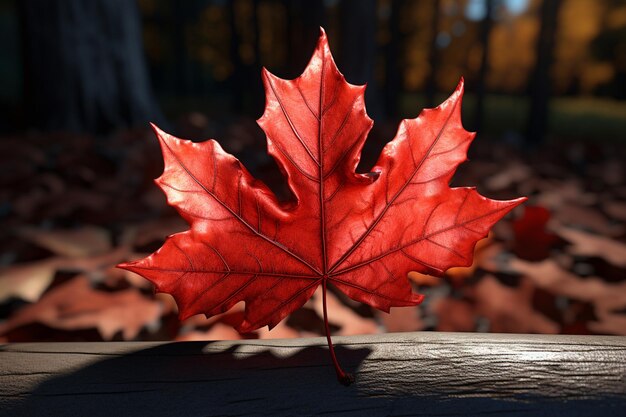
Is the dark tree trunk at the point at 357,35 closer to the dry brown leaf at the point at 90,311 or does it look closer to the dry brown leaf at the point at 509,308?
the dry brown leaf at the point at 509,308

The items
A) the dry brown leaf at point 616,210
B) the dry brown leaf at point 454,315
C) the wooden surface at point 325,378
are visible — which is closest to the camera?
the wooden surface at point 325,378

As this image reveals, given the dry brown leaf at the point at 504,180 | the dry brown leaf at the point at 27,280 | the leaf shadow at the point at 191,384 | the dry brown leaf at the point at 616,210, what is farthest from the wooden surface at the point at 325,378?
the dry brown leaf at the point at 504,180

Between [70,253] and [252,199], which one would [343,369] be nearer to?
[252,199]

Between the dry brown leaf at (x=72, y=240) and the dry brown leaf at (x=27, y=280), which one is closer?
the dry brown leaf at (x=27, y=280)

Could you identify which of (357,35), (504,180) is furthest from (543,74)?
(504,180)

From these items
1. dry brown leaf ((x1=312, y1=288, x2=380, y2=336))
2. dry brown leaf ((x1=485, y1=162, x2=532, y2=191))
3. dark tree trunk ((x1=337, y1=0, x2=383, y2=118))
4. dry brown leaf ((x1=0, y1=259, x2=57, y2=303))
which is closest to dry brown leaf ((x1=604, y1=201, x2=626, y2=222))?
dry brown leaf ((x1=485, y1=162, x2=532, y2=191))

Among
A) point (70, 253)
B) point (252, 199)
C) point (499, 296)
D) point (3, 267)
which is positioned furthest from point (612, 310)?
point (3, 267)

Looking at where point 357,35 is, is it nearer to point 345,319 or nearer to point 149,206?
point 149,206
